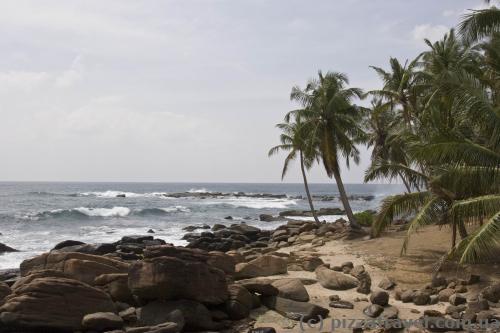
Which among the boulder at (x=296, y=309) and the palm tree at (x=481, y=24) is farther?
the palm tree at (x=481, y=24)

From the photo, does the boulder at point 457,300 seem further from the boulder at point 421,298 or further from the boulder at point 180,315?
the boulder at point 180,315

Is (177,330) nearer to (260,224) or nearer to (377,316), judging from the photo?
(377,316)

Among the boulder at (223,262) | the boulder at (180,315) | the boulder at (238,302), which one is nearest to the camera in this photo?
the boulder at (180,315)

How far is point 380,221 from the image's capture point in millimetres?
15539

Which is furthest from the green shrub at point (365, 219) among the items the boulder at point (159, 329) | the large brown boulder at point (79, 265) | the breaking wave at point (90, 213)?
the breaking wave at point (90, 213)

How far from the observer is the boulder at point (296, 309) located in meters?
10.8

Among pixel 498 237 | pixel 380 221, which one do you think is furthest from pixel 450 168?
pixel 380 221

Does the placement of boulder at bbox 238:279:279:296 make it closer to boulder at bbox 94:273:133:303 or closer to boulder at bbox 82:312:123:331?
boulder at bbox 94:273:133:303

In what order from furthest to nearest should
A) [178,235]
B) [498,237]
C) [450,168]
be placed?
1. [178,235]
2. [450,168]
3. [498,237]

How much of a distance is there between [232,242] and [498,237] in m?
19.4

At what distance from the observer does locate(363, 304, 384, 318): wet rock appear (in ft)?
35.8

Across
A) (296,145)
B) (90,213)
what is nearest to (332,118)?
(296,145)

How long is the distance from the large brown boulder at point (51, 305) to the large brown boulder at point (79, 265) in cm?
229

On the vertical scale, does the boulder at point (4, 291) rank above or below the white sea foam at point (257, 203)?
above
